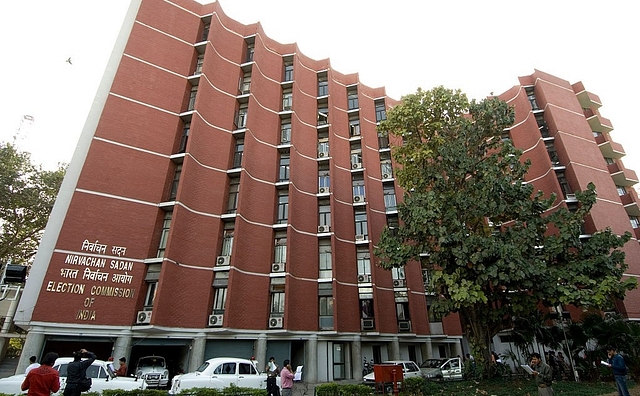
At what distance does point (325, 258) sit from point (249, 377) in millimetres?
11950

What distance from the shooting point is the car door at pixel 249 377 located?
531 inches

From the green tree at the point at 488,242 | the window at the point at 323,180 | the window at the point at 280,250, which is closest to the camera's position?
the green tree at the point at 488,242

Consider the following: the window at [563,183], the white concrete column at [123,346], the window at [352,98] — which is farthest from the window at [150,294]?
the window at [563,183]

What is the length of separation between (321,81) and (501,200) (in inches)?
850

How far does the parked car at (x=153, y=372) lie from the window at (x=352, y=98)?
83.0ft

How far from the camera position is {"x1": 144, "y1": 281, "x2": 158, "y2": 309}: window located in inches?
722

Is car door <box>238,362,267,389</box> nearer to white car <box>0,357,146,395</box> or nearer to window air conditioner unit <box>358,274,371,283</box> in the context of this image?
white car <box>0,357,146,395</box>

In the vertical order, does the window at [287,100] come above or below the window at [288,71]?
below

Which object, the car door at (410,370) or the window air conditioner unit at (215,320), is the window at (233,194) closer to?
the window air conditioner unit at (215,320)

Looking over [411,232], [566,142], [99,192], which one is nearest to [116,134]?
[99,192]

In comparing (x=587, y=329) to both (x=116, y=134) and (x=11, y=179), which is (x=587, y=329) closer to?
(x=116, y=134)

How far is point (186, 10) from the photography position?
25812mm

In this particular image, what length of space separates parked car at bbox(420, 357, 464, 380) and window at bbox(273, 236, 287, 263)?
1118 centimetres

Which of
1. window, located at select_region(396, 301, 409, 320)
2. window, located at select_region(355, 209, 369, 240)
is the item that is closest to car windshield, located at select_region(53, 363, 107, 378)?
window, located at select_region(355, 209, 369, 240)
